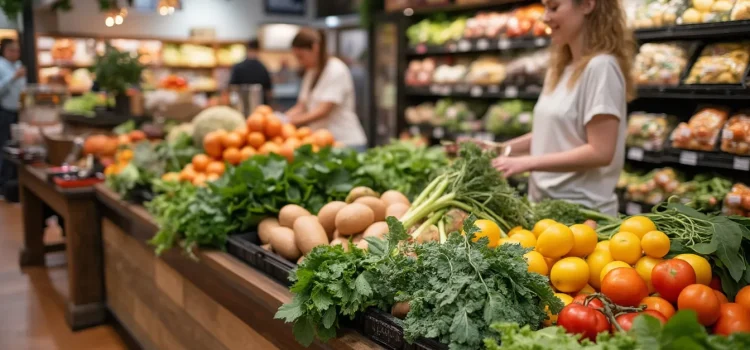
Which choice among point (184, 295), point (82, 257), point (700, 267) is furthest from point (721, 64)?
point (82, 257)

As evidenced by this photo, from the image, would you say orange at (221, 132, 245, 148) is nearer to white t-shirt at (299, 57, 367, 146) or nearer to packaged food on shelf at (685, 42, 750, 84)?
white t-shirt at (299, 57, 367, 146)

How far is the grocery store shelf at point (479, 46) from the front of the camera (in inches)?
194

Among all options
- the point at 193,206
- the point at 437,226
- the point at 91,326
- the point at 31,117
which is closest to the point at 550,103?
the point at 437,226

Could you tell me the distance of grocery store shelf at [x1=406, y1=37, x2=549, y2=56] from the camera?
4926 millimetres

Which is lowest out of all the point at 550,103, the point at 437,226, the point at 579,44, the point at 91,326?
the point at 91,326

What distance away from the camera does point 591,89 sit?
7.07 feet

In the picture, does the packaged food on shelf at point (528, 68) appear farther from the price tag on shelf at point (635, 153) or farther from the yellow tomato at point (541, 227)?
the yellow tomato at point (541, 227)

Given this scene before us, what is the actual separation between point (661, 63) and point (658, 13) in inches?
12.2

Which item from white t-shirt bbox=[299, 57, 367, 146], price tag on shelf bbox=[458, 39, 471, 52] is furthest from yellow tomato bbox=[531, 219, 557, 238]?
price tag on shelf bbox=[458, 39, 471, 52]

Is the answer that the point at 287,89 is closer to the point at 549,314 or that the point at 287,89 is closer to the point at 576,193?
the point at 576,193

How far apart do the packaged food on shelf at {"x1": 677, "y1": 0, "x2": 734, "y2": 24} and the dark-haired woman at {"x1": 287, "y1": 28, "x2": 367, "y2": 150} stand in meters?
2.21

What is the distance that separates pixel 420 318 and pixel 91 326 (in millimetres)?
3239

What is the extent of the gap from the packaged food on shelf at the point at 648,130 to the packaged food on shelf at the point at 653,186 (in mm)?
180

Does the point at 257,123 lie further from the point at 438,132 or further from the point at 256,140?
the point at 438,132
